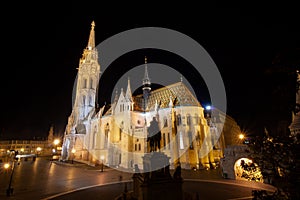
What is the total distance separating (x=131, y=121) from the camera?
125 ft

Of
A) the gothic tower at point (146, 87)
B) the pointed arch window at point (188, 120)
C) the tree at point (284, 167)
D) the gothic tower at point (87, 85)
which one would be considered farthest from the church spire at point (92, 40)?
the tree at point (284, 167)

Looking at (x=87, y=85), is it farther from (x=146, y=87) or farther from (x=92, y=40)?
(x=146, y=87)

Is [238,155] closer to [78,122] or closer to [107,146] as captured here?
[107,146]

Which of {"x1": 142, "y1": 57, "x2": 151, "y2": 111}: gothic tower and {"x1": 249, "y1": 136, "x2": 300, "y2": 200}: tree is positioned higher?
{"x1": 142, "y1": 57, "x2": 151, "y2": 111}: gothic tower

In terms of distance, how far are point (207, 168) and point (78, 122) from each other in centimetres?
3950

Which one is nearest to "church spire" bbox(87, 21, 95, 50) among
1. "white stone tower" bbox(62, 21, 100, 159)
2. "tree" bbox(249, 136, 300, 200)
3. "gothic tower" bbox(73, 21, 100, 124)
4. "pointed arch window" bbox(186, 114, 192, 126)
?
"gothic tower" bbox(73, 21, 100, 124)

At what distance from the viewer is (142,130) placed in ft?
120

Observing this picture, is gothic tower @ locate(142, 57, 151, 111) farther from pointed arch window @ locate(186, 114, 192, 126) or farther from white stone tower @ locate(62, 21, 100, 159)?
white stone tower @ locate(62, 21, 100, 159)

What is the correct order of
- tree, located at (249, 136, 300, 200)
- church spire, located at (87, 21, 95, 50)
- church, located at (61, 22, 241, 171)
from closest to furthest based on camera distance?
1. tree, located at (249, 136, 300, 200)
2. church, located at (61, 22, 241, 171)
3. church spire, located at (87, 21, 95, 50)

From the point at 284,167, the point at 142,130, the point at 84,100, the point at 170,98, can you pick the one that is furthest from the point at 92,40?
the point at 284,167

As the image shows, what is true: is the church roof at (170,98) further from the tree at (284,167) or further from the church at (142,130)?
the tree at (284,167)

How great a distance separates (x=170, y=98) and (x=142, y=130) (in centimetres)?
Result: 943

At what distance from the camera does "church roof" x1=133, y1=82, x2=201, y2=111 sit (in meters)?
37.5

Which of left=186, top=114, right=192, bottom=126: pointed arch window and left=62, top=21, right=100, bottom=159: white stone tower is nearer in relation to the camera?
left=186, top=114, right=192, bottom=126: pointed arch window
